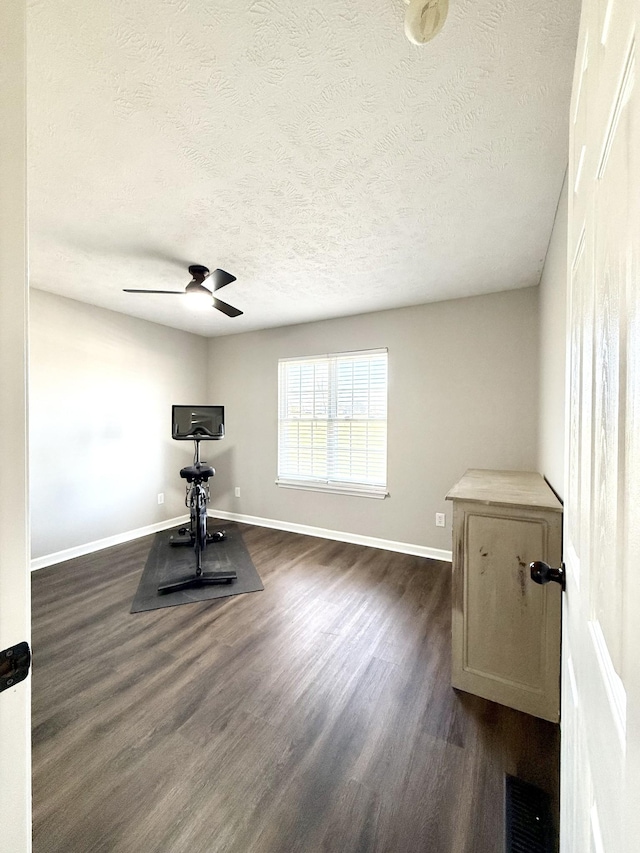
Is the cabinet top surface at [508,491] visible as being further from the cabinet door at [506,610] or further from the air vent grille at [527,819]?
the air vent grille at [527,819]

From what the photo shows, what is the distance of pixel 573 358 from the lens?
828 mm

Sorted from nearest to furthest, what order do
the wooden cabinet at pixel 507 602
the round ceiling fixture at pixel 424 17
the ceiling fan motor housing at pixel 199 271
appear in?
the round ceiling fixture at pixel 424 17, the wooden cabinet at pixel 507 602, the ceiling fan motor housing at pixel 199 271

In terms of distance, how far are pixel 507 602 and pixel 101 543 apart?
12.5 ft

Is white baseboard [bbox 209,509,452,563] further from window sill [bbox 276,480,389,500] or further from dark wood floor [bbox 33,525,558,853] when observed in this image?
dark wood floor [bbox 33,525,558,853]

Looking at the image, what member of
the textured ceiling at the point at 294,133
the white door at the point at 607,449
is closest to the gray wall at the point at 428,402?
the textured ceiling at the point at 294,133

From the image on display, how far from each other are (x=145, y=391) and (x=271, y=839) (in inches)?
157

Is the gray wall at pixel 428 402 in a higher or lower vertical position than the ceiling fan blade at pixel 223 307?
lower

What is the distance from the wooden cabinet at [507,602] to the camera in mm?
1539

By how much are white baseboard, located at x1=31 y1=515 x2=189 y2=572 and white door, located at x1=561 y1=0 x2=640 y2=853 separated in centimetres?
394

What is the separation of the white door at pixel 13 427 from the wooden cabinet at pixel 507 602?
1670 mm

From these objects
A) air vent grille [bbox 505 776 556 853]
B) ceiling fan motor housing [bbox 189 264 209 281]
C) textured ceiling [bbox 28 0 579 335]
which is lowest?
air vent grille [bbox 505 776 556 853]

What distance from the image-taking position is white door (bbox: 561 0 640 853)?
342mm

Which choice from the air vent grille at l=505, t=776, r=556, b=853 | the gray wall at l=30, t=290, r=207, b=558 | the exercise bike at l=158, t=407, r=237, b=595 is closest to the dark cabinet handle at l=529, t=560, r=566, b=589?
the air vent grille at l=505, t=776, r=556, b=853

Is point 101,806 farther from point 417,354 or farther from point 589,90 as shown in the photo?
point 417,354
